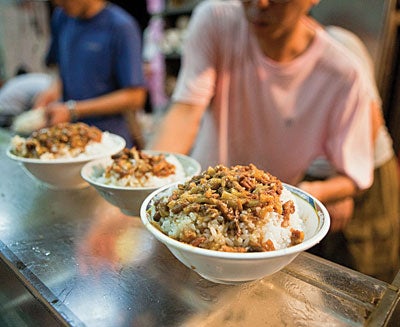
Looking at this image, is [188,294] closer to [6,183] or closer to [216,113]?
[6,183]

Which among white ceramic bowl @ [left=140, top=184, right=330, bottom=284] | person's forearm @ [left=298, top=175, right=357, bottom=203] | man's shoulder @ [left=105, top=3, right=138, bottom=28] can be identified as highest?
man's shoulder @ [left=105, top=3, right=138, bottom=28]

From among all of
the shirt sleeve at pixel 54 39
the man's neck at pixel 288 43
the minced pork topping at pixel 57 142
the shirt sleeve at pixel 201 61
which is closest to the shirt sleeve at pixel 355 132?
the man's neck at pixel 288 43

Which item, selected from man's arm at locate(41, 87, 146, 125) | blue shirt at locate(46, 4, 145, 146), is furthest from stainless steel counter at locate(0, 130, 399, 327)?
blue shirt at locate(46, 4, 145, 146)

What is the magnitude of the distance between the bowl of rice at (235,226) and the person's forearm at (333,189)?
0.82 m

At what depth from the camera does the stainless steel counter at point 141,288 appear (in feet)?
2.83

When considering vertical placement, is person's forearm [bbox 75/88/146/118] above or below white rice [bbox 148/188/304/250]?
below

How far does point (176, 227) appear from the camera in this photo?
0.89m

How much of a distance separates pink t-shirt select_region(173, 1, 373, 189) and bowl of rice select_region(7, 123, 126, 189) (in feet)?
2.27

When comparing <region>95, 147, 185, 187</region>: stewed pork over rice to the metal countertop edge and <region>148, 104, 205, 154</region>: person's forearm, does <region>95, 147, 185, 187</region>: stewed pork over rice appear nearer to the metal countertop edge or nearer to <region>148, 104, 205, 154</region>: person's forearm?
the metal countertop edge

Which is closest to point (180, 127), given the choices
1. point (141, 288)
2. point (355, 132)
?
point (355, 132)

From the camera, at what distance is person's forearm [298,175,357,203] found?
5.83 ft

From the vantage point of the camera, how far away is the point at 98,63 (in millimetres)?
2916

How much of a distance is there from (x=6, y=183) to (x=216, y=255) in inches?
51.5

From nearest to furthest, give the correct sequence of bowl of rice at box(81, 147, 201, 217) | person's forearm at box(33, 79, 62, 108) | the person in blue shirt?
bowl of rice at box(81, 147, 201, 217) < the person in blue shirt < person's forearm at box(33, 79, 62, 108)
